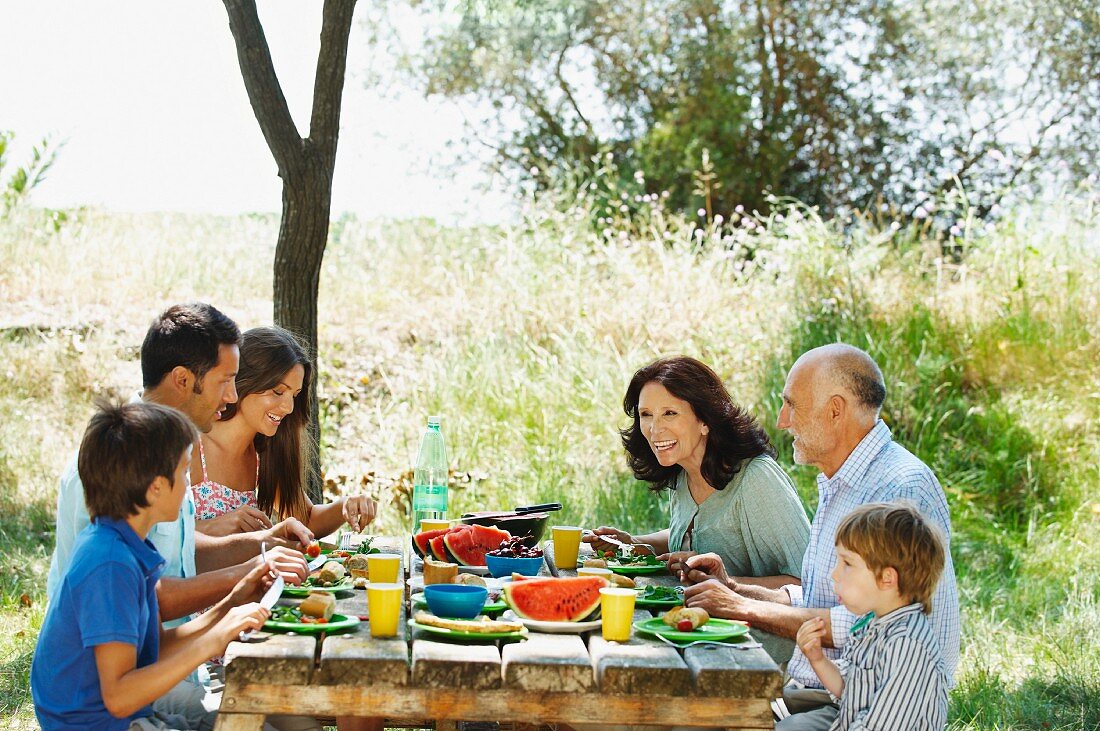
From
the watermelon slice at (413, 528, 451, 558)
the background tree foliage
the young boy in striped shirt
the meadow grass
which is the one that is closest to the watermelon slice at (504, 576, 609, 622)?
the young boy in striped shirt

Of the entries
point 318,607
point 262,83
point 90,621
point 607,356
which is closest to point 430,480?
point 262,83

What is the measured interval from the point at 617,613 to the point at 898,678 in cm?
74

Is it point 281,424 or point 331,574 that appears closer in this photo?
point 331,574

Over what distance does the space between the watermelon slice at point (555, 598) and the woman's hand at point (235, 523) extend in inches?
55.5

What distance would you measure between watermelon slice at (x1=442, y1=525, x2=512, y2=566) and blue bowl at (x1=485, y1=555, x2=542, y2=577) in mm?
205

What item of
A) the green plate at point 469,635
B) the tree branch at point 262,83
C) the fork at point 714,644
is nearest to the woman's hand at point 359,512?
the green plate at point 469,635

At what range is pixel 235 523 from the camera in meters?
4.06

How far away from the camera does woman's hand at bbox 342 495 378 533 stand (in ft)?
14.7

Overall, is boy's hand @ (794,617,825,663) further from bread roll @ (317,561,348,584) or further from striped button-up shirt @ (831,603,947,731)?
bread roll @ (317,561,348,584)

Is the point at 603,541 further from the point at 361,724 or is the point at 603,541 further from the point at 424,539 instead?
the point at 361,724

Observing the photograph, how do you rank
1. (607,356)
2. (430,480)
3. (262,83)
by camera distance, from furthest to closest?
(607,356) → (262,83) → (430,480)

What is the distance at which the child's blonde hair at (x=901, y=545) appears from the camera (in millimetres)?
2904

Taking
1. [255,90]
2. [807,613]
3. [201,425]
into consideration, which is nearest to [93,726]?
[201,425]

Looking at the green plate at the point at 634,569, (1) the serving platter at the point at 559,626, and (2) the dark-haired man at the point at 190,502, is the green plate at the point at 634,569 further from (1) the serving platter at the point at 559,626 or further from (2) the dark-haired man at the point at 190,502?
(2) the dark-haired man at the point at 190,502
